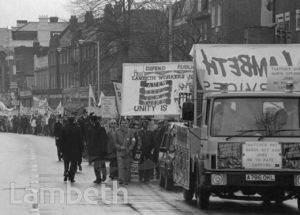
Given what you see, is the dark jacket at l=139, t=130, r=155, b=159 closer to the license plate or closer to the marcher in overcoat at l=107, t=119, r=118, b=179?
the marcher in overcoat at l=107, t=119, r=118, b=179

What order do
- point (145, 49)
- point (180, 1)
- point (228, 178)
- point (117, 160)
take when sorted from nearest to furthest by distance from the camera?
point (228, 178) < point (117, 160) < point (145, 49) < point (180, 1)

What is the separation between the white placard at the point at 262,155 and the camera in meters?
14.0

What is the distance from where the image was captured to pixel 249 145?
1404 centimetres

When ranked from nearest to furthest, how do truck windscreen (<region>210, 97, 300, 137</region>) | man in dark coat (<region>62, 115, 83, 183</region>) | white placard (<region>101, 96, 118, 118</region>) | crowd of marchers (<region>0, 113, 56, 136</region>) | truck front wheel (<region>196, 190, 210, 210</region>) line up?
truck windscreen (<region>210, 97, 300, 137</region>) < truck front wheel (<region>196, 190, 210, 210</region>) < man in dark coat (<region>62, 115, 83, 183</region>) < white placard (<region>101, 96, 118, 118</region>) < crowd of marchers (<region>0, 113, 56, 136</region>)

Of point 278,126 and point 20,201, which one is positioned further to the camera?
point 20,201

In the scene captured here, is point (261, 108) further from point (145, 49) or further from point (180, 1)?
point (180, 1)

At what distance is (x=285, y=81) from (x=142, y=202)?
11.3ft

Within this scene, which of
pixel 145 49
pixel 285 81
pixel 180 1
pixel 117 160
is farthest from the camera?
pixel 180 1

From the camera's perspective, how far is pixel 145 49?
44.9m

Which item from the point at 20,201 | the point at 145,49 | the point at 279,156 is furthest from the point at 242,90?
the point at 145,49

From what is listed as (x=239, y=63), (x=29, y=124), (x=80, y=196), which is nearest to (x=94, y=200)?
(x=80, y=196)

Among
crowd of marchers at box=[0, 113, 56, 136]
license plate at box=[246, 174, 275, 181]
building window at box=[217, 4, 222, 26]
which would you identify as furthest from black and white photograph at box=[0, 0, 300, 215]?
crowd of marchers at box=[0, 113, 56, 136]

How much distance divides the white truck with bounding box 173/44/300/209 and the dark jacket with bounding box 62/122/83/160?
20.0 ft

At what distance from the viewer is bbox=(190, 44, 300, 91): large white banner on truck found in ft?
50.6
